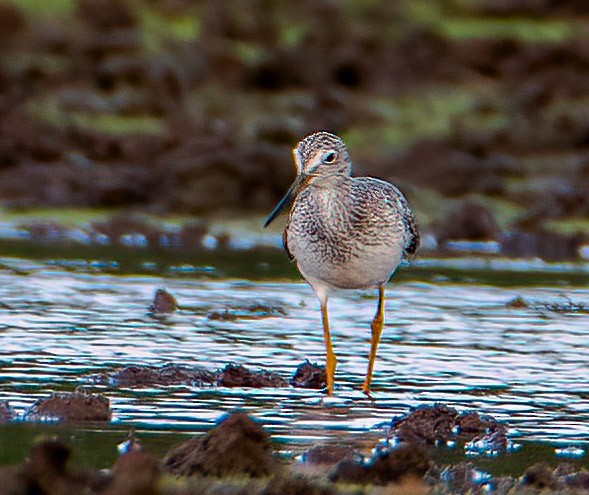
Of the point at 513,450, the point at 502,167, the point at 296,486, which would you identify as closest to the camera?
the point at 296,486

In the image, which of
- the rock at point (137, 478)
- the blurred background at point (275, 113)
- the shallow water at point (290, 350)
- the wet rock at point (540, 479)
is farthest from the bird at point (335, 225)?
the blurred background at point (275, 113)

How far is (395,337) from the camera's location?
10664 millimetres

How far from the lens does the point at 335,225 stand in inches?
354

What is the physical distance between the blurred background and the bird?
6400mm

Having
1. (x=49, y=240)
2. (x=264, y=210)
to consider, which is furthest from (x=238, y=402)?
(x=264, y=210)

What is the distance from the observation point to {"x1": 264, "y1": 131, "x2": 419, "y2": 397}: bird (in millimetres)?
8977

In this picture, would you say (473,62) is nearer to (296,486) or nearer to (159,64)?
(159,64)

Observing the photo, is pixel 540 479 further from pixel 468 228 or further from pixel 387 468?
pixel 468 228

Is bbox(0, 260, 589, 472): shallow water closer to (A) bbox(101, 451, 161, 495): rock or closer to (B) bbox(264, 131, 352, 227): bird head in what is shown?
(B) bbox(264, 131, 352, 227): bird head

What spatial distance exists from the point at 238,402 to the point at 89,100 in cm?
1312

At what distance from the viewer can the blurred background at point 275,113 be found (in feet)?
56.5

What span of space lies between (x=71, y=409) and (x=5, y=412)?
0.32 meters

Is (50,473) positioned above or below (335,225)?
below

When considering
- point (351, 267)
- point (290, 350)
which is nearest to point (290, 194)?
A: point (351, 267)
